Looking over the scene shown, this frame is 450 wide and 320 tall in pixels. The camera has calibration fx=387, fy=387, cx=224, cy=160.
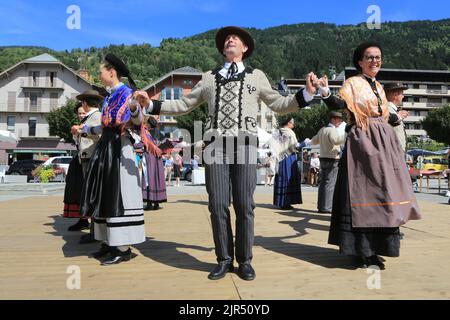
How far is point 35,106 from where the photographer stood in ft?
155

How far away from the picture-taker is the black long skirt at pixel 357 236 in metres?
3.17

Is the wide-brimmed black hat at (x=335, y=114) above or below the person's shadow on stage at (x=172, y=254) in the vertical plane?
above

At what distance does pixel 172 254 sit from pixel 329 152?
3.92 m

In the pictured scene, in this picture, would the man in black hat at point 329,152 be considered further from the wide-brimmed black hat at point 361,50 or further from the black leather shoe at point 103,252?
the black leather shoe at point 103,252

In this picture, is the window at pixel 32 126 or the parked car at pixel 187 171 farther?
the window at pixel 32 126

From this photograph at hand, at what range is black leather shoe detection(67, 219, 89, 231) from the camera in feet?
17.3

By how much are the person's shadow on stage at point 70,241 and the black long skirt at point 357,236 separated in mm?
2451

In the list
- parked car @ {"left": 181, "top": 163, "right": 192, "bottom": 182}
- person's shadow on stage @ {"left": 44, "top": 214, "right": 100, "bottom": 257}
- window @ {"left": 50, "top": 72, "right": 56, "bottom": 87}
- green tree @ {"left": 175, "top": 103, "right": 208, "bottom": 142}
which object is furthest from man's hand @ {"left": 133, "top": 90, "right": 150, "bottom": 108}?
window @ {"left": 50, "top": 72, "right": 56, "bottom": 87}

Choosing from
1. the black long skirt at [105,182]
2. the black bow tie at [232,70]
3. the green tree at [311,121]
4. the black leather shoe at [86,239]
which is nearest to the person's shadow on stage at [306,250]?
the black long skirt at [105,182]

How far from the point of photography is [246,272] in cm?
292

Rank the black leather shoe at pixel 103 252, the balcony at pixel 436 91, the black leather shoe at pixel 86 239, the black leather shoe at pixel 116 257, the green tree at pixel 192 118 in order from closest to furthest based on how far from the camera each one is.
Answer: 1. the black leather shoe at pixel 116 257
2. the black leather shoe at pixel 103 252
3. the black leather shoe at pixel 86 239
4. the green tree at pixel 192 118
5. the balcony at pixel 436 91
